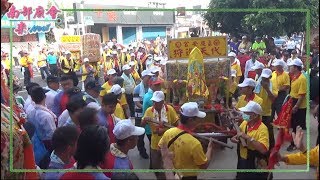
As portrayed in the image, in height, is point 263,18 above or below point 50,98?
above

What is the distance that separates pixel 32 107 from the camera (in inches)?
89.2

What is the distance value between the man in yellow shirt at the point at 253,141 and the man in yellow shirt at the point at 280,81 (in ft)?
0.31

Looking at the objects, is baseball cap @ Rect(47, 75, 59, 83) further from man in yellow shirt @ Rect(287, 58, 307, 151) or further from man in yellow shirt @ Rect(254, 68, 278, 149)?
man in yellow shirt @ Rect(287, 58, 307, 151)

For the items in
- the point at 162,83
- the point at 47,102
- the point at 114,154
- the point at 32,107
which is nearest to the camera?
the point at 114,154

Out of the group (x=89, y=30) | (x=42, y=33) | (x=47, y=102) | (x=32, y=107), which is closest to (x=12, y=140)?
(x=42, y=33)

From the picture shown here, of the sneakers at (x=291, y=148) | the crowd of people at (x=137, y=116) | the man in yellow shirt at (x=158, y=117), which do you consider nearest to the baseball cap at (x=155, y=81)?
the crowd of people at (x=137, y=116)

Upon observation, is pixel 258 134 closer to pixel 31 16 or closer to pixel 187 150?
pixel 187 150

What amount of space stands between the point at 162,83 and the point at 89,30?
1.50m

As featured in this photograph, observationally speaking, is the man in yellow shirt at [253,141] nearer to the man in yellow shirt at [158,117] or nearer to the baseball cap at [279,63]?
the baseball cap at [279,63]

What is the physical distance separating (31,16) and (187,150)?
957 mm

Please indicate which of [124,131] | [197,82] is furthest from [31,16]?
[197,82]

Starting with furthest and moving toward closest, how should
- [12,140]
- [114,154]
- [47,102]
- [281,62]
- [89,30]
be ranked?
[47,102] → [281,62] → [114,154] → [89,30] → [12,140]

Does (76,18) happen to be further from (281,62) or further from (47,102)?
(47,102)

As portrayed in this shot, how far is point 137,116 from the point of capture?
8.66 feet
